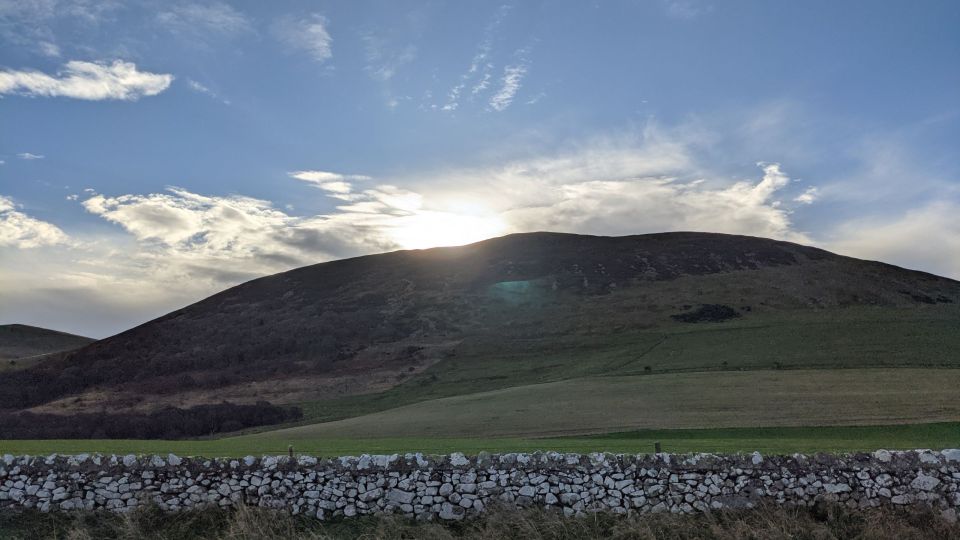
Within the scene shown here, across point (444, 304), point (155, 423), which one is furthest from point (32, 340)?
point (155, 423)

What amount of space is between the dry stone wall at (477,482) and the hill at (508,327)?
40228mm

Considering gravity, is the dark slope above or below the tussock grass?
above

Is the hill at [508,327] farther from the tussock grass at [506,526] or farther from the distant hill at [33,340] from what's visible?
the distant hill at [33,340]

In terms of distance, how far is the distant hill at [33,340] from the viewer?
161500 mm

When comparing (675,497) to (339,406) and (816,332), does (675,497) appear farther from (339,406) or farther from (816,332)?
(816,332)

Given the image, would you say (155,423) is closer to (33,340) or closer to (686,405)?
(686,405)

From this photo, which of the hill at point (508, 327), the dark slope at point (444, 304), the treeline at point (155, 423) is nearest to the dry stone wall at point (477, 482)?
the hill at point (508, 327)

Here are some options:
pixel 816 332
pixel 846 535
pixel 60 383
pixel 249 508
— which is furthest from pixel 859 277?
pixel 60 383

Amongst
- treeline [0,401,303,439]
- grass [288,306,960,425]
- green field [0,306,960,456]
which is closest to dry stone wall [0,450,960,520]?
green field [0,306,960,456]

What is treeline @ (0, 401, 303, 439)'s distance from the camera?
184ft

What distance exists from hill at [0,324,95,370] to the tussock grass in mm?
168375

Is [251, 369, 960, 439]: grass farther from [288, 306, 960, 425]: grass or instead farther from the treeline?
the treeline

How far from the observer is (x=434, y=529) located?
46.8 feet

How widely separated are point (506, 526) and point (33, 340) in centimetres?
20090
